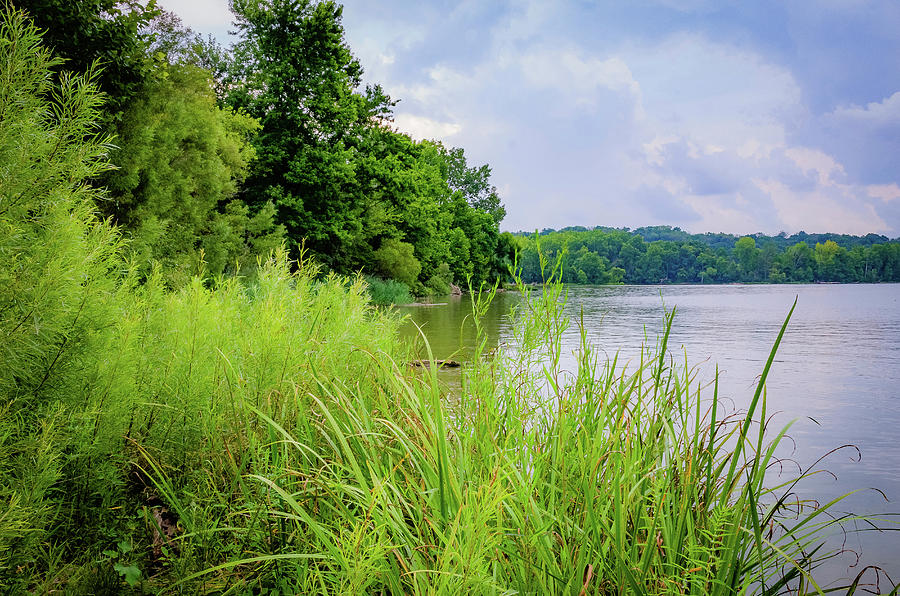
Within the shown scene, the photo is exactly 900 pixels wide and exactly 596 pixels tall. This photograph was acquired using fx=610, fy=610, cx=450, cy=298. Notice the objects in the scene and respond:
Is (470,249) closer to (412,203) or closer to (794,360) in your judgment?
(412,203)

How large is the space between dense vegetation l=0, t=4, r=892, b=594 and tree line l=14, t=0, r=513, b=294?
6088mm

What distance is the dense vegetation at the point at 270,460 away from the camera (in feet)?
6.03

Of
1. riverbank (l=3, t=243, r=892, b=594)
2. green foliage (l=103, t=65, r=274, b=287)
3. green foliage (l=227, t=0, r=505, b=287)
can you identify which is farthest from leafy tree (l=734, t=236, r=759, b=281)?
riverbank (l=3, t=243, r=892, b=594)

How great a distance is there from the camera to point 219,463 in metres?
2.58

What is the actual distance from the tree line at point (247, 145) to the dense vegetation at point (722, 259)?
45.5m

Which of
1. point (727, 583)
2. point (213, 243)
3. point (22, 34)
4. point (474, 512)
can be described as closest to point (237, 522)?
point (474, 512)

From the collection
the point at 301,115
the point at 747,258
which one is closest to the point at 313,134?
the point at 301,115

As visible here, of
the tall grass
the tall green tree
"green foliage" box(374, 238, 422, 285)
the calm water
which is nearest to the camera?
the tall grass

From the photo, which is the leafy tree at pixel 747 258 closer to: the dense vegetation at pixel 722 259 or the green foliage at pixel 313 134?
the dense vegetation at pixel 722 259

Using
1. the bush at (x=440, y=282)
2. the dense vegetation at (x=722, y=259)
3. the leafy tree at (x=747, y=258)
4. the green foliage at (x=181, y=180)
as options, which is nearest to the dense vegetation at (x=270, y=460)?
the green foliage at (x=181, y=180)

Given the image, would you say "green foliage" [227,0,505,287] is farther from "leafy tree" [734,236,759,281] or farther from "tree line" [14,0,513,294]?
"leafy tree" [734,236,759,281]

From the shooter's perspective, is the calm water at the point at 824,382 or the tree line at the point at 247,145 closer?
the calm water at the point at 824,382

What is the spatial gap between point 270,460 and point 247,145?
19.5m

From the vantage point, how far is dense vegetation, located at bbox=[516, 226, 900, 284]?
7700cm
